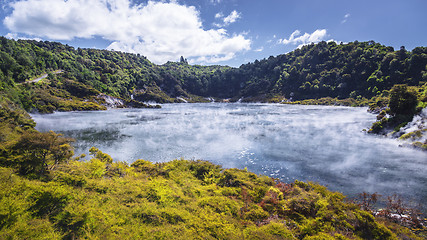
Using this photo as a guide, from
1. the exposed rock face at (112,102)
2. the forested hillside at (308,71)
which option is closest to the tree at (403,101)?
the forested hillside at (308,71)

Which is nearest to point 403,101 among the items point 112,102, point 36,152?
point 36,152

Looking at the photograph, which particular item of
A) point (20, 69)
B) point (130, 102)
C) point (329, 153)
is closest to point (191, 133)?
point (329, 153)

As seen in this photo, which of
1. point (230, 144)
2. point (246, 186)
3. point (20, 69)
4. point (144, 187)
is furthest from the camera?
point (20, 69)

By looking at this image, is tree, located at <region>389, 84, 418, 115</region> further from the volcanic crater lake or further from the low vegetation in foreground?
the low vegetation in foreground

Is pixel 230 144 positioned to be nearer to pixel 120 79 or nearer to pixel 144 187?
pixel 144 187

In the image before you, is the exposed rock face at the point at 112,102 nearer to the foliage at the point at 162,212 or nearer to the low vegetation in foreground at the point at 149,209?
the low vegetation in foreground at the point at 149,209

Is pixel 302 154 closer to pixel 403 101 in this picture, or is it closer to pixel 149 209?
pixel 149 209

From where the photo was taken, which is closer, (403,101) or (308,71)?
(403,101)

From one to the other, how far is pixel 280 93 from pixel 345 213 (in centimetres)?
18413

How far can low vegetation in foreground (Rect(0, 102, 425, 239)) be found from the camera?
5953mm

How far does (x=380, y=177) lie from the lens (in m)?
15.2

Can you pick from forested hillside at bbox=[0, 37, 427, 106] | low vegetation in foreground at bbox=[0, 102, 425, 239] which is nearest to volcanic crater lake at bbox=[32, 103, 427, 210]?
low vegetation in foreground at bbox=[0, 102, 425, 239]

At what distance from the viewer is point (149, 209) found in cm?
721

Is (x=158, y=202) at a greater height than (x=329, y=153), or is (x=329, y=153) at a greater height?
(x=158, y=202)
